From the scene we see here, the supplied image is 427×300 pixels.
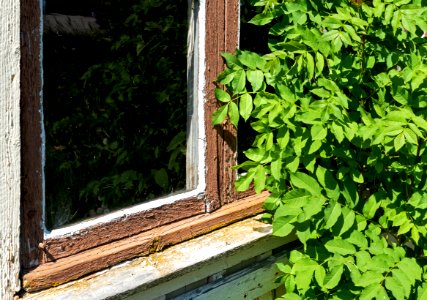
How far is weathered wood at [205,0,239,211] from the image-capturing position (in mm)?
2256

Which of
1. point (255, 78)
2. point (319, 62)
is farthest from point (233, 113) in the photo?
point (319, 62)

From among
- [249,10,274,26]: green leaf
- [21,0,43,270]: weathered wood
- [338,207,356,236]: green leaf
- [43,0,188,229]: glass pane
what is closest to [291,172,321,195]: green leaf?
[338,207,356,236]: green leaf

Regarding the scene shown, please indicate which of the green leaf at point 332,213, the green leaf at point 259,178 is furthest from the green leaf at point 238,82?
the green leaf at point 332,213

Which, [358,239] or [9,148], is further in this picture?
[358,239]

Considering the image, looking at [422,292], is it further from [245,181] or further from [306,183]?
[245,181]

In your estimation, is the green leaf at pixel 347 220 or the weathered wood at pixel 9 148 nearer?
the weathered wood at pixel 9 148

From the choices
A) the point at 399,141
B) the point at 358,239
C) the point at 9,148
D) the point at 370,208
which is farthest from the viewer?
the point at 370,208

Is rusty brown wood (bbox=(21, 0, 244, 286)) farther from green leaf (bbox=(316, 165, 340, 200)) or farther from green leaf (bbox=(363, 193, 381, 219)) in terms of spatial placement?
green leaf (bbox=(363, 193, 381, 219))

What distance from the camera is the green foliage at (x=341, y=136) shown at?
2021 millimetres

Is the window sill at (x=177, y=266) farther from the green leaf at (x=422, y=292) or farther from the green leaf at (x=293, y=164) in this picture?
the green leaf at (x=422, y=292)

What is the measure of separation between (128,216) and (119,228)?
53 mm

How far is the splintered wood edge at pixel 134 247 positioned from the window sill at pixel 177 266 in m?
0.02

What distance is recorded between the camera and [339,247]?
2078mm

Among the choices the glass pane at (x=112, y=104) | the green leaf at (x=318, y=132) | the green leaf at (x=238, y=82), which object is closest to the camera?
the glass pane at (x=112, y=104)
